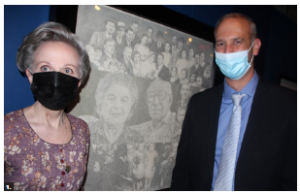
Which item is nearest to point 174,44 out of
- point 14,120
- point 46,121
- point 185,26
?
point 185,26

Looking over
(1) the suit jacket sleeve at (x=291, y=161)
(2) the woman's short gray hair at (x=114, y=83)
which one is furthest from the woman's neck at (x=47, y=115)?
(1) the suit jacket sleeve at (x=291, y=161)

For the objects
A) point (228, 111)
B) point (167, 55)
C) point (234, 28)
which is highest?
point (234, 28)

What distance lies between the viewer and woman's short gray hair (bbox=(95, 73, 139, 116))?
116cm

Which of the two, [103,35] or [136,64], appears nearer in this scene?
[103,35]

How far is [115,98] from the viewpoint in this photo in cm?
121

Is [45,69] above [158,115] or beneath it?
above

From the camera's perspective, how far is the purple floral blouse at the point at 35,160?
0.82m

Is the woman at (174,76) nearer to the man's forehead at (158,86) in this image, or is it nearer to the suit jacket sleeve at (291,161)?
the man's forehead at (158,86)

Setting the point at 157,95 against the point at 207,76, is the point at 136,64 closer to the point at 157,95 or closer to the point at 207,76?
the point at 157,95

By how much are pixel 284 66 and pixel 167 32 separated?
1.96 meters

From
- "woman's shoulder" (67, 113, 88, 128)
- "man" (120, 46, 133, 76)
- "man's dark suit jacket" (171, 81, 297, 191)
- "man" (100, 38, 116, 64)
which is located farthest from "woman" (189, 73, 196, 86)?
"woman's shoulder" (67, 113, 88, 128)

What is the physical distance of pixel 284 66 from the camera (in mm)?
2545

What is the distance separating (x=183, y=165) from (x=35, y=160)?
2.99 ft

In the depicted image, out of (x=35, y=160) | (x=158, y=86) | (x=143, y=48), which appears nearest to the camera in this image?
(x=35, y=160)
